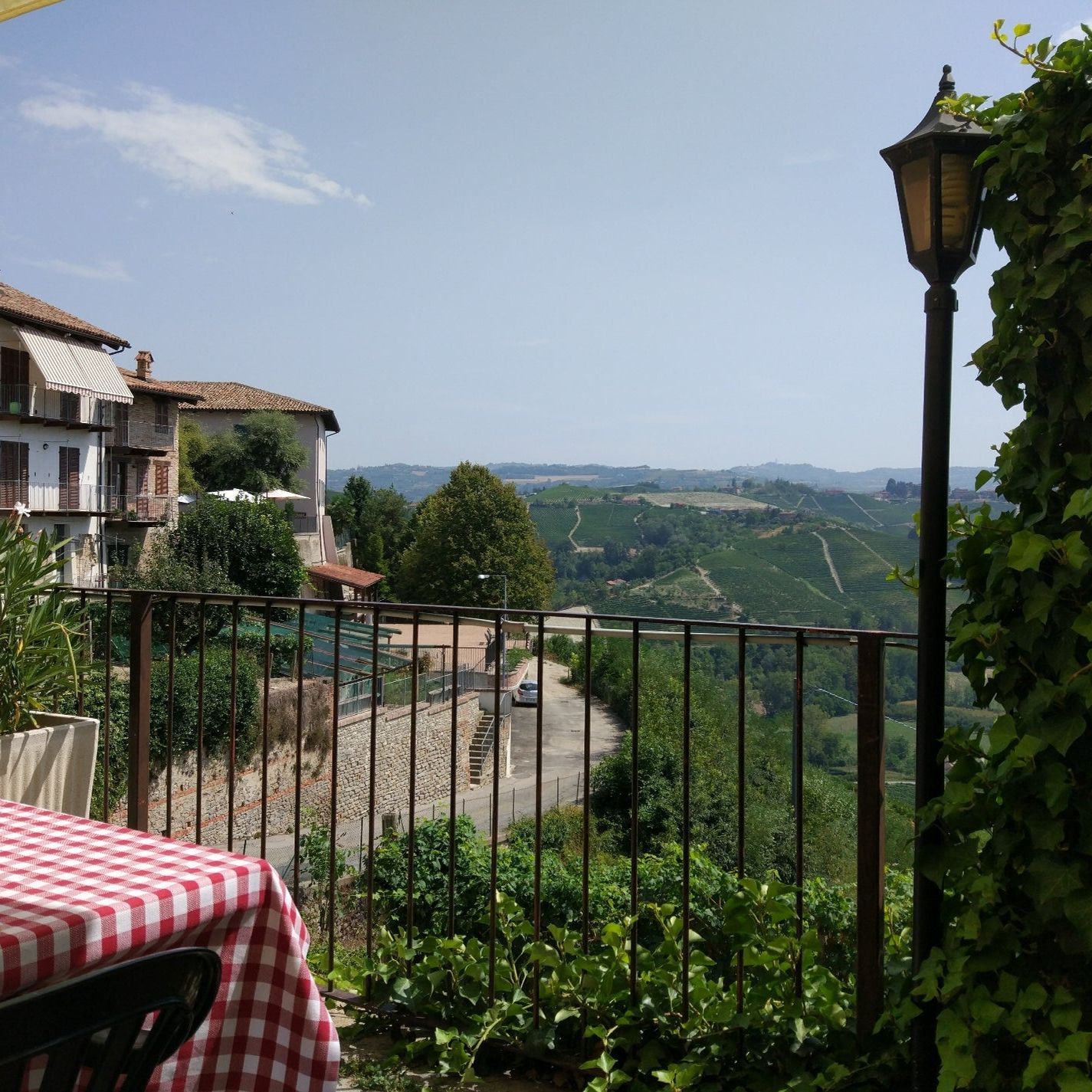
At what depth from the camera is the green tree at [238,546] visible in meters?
33.3

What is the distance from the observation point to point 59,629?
298 cm

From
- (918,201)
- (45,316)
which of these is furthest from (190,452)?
(918,201)

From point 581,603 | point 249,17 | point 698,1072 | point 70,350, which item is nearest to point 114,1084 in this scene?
point 698,1072

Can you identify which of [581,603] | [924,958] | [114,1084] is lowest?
[581,603]

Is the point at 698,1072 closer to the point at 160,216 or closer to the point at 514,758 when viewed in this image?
the point at 514,758

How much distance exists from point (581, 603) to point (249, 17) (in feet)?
137

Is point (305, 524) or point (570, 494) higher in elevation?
point (570, 494)

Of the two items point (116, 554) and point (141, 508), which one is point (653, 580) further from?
point (116, 554)

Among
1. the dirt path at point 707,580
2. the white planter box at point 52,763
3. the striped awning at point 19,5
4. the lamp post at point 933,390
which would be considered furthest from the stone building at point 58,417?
the lamp post at point 933,390

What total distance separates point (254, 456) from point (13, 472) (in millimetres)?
17681

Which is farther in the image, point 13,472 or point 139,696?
point 13,472

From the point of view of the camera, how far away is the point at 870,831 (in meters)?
2.00

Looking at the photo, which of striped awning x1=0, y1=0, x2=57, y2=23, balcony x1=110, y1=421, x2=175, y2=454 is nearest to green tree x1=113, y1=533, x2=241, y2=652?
balcony x1=110, y1=421, x2=175, y2=454

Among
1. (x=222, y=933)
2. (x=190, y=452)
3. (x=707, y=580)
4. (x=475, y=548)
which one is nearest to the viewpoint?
(x=222, y=933)
